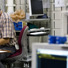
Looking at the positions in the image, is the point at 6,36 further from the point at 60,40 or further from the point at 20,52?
the point at 60,40

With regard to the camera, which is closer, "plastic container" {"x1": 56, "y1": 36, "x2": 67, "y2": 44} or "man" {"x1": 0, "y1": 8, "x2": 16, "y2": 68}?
"plastic container" {"x1": 56, "y1": 36, "x2": 67, "y2": 44}

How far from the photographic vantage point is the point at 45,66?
2.66 ft

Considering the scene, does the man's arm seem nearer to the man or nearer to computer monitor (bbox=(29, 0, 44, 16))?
the man

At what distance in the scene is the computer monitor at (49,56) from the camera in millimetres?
770

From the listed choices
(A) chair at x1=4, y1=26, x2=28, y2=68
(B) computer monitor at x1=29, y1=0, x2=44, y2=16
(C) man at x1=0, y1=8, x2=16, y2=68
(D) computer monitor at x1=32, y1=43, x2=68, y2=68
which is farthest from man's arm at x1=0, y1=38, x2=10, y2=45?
(D) computer monitor at x1=32, y1=43, x2=68, y2=68

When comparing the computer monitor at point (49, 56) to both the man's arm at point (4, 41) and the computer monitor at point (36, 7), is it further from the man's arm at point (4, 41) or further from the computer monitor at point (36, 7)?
the computer monitor at point (36, 7)

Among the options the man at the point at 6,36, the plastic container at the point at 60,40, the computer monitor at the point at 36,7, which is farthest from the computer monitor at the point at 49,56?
the computer monitor at the point at 36,7

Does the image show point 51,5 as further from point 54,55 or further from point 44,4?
point 54,55

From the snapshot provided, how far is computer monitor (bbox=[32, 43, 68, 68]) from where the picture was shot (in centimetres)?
77

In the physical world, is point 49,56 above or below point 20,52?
above

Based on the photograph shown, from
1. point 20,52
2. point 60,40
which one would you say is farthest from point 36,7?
point 60,40

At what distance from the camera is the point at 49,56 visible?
0.81 meters

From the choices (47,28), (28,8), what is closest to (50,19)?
(47,28)

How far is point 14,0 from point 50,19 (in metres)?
0.89
